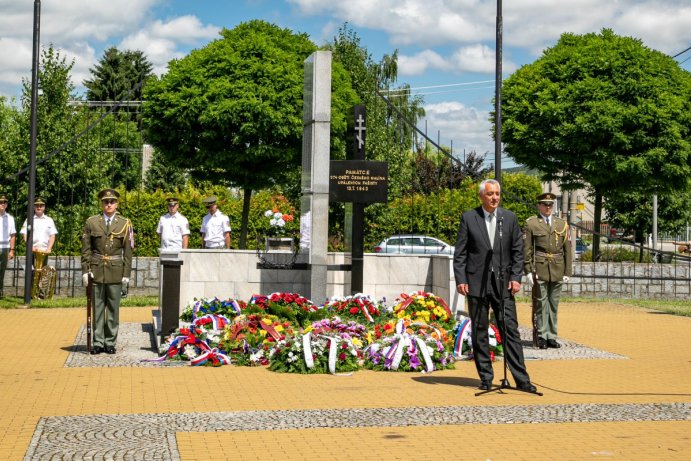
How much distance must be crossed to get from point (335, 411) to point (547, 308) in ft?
18.5

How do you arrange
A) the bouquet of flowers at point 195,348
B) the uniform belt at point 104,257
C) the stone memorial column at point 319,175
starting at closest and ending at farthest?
the bouquet of flowers at point 195,348 → the uniform belt at point 104,257 → the stone memorial column at point 319,175

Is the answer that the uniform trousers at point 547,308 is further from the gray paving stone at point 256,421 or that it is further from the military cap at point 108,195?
the military cap at point 108,195

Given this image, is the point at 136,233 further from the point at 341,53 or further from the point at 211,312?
the point at 341,53

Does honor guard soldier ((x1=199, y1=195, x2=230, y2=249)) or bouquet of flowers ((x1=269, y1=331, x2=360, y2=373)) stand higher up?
honor guard soldier ((x1=199, y1=195, x2=230, y2=249))

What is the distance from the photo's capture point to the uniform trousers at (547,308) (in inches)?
527

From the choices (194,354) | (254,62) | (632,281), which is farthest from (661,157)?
(194,354)

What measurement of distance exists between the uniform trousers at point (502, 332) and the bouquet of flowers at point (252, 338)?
272 cm

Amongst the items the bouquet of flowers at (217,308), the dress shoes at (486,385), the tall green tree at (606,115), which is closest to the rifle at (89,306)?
the bouquet of flowers at (217,308)

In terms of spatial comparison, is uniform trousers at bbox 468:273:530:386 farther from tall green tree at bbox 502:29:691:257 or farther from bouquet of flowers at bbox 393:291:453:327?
tall green tree at bbox 502:29:691:257

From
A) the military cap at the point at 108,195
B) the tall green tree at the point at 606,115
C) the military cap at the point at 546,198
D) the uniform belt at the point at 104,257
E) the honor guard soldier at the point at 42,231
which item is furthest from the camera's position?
the tall green tree at the point at 606,115

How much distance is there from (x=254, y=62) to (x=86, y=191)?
181 inches

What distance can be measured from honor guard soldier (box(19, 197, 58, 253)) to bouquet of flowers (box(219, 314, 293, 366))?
8.60 metres

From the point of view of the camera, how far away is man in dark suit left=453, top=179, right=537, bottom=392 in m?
9.62

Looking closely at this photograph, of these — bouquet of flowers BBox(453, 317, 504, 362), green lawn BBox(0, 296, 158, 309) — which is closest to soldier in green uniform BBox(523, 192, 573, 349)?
bouquet of flowers BBox(453, 317, 504, 362)
